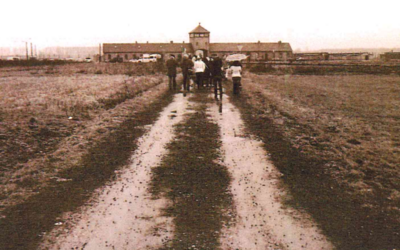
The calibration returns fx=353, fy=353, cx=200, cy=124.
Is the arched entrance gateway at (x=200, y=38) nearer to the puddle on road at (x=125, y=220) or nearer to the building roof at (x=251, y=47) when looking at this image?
the building roof at (x=251, y=47)

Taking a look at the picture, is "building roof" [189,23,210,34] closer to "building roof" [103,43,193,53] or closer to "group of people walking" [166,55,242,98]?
"building roof" [103,43,193,53]

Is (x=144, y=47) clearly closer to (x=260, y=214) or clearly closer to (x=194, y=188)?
(x=194, y=188)

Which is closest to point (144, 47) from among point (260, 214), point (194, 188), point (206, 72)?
point (206, 72)

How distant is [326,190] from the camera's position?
548 cm

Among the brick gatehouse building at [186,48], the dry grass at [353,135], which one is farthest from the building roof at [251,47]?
the dry grass at [353,135]

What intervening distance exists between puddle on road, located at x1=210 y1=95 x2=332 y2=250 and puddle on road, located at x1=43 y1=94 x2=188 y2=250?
0.82m

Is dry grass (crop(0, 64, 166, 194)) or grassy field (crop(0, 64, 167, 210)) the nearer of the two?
grassy field (crop(0, 64, 167, 210))

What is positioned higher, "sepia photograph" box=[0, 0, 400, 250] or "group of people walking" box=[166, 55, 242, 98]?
"group of people walking" box=[166, 55, 242, 98]

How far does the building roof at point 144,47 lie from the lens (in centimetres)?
9550

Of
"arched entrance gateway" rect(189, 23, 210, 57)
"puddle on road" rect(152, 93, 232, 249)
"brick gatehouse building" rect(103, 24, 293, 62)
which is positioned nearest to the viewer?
"puddle on road" rect(152, 93, 232, 249)

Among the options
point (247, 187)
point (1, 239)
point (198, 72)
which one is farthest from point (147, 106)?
point (1, 239)

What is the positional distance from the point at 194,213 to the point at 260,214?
2.81 ft

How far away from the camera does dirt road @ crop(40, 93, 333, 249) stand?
3.89 meters

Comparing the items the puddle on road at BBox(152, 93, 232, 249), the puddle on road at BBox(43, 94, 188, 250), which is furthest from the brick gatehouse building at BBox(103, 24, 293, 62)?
the puddle on road at BBox(43, 94, 188, 250)
